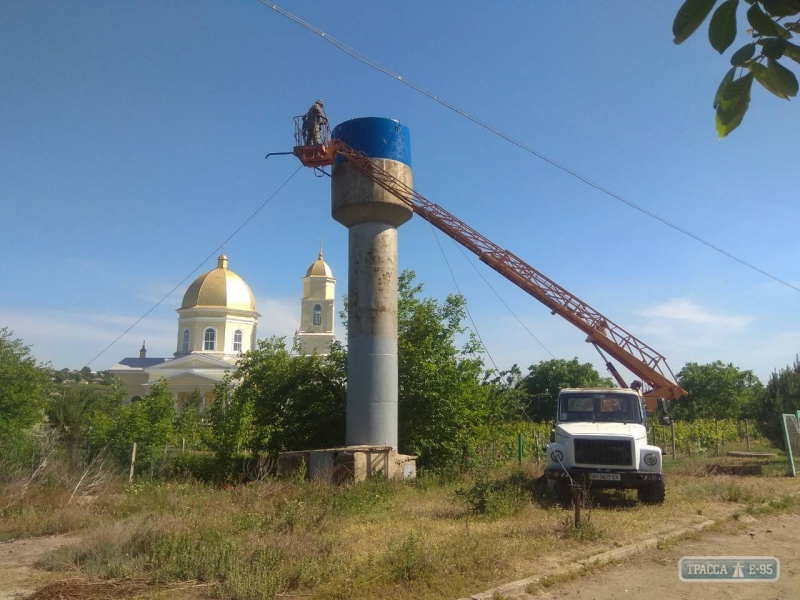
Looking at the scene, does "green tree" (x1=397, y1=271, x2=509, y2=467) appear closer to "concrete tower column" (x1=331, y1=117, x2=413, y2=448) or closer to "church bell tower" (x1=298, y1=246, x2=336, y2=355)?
"concrete tower column" (x1=331, y1=117, x2=413, y2=448)

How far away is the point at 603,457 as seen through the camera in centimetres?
1133

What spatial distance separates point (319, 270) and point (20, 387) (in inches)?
1463

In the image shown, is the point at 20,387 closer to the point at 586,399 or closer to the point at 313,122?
the point at 313,122

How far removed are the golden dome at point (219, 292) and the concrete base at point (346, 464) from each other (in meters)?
41.5

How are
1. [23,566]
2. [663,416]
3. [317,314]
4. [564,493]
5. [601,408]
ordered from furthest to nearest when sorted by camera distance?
[317,314] → [663,416] → [601,408] → [564,493] → [23,566]

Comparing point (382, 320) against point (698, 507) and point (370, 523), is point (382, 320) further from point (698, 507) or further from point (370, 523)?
point (698, 507)

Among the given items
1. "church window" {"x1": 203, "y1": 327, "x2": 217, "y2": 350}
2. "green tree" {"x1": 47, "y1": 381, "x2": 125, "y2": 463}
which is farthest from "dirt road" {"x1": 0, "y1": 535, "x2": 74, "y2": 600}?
"church window" {"x1": 203, "y1": 327, "x2": 217, "y2": 350}

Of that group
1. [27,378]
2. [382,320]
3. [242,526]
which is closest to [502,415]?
[382,320]

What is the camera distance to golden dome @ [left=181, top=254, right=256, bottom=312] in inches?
2108

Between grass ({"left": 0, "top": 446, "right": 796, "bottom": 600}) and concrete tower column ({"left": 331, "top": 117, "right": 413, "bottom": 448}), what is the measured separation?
7.04ft

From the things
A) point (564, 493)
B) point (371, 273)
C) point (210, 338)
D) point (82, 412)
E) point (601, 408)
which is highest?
point (210, 338)

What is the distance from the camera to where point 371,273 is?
50.1ft

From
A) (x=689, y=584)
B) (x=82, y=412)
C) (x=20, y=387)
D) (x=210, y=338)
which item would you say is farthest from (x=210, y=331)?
(x=689, y=584)

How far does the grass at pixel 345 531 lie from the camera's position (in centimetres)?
661
